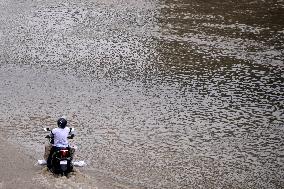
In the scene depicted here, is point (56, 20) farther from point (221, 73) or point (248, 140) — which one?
point (248, 140)

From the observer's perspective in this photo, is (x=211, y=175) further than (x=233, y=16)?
No

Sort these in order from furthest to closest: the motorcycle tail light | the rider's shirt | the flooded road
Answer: the flooded road < the rider's shirt < the motorcycle tail light

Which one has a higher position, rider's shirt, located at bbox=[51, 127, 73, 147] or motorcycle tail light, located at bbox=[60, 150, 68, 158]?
rider's shirt, located at bbox=[51, 127, 73, 147]

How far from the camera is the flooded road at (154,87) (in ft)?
34.8

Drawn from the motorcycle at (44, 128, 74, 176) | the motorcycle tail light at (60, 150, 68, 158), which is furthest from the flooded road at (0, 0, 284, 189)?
the motorcycle tail light at (60, 150, 68, 158)

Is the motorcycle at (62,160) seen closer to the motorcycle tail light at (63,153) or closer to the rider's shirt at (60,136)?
the motorcycle tail light at (63,153)

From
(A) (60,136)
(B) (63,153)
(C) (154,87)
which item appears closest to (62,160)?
(B) (63,153)

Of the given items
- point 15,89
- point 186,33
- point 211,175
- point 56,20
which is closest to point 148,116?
point 211,175

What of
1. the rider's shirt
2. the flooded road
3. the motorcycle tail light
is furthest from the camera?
the flooded road

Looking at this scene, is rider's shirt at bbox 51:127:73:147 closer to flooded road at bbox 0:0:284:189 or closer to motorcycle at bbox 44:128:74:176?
motorcycle at bbox 44:128:74:176

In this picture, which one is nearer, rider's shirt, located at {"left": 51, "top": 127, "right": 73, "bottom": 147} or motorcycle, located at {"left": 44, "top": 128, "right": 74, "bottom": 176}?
motorcycle, located at {"left": 44, "top": 128, "right": 74, "bottom": 176}

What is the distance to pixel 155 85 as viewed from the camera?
47.9 ft

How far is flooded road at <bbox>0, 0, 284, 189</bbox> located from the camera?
10602 millimetres

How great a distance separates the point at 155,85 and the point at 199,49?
3.19 metres
